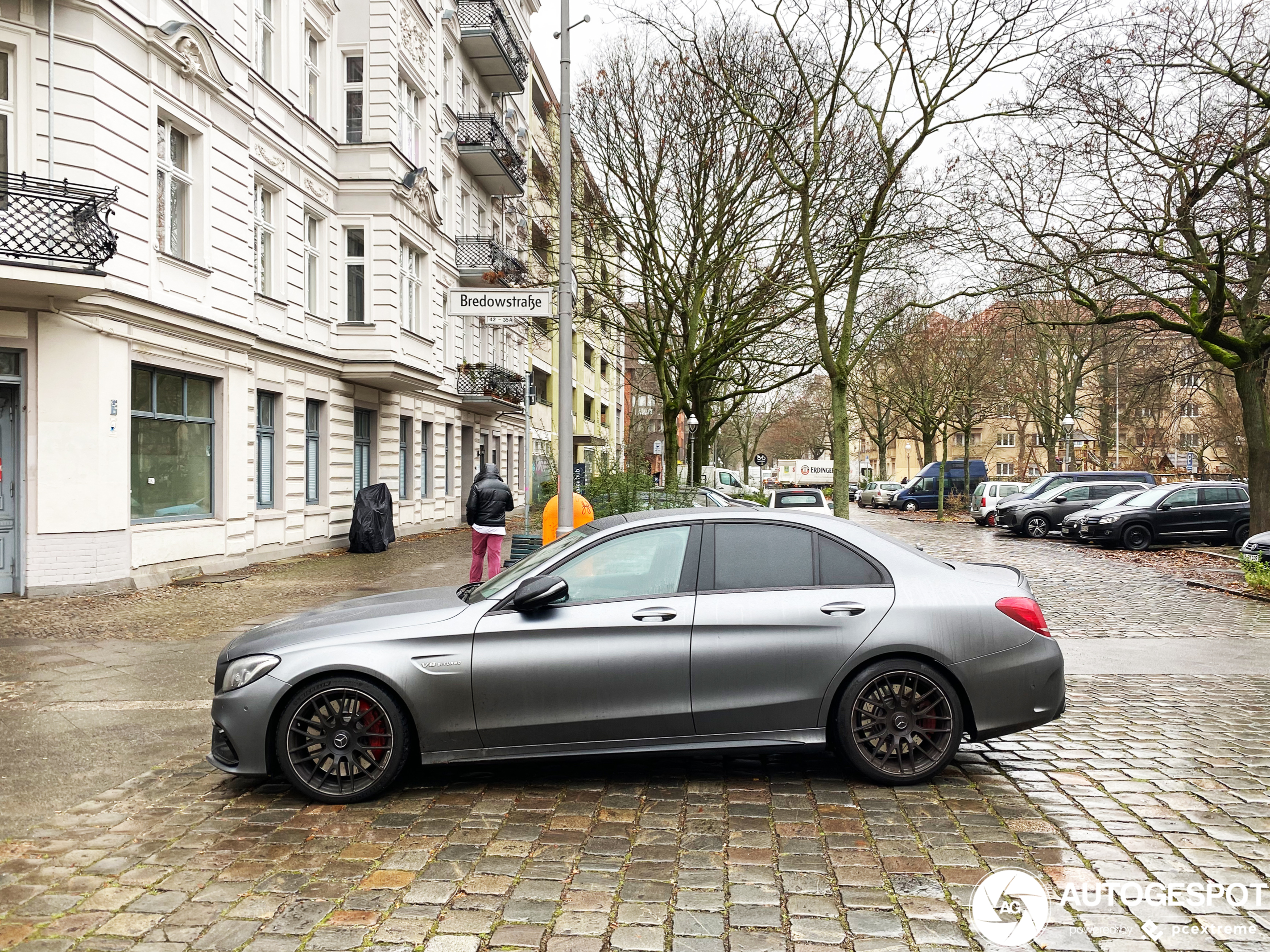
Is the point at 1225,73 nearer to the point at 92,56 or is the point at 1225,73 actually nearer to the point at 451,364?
the point at 92,56

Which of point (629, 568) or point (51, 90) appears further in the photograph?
point (51, 90)

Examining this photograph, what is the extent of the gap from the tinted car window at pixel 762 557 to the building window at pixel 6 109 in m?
11.7

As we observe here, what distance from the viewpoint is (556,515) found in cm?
1163

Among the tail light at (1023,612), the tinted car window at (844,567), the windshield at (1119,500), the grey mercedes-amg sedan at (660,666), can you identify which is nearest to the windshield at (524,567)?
the grey mercedes-amg sedan at (660,666)

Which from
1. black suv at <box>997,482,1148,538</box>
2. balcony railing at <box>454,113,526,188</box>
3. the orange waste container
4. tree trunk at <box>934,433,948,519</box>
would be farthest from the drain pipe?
tree trunk at <box>934,433,948,519</box>

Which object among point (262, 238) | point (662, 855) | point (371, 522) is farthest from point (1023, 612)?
point (371, 522)

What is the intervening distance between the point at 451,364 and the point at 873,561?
25.8 metres

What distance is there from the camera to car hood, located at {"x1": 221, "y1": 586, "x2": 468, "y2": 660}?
5262mm

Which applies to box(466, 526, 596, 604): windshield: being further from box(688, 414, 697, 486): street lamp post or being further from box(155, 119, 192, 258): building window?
box(688, 414, 697, 486): street lamp post

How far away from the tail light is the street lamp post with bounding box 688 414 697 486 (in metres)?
25.0

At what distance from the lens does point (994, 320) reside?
38.4 meters

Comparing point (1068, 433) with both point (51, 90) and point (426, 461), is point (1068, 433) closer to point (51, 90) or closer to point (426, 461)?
point (426, 461)

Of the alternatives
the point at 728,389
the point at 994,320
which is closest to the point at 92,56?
the point at 994,320

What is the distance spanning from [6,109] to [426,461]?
55.2 feet
